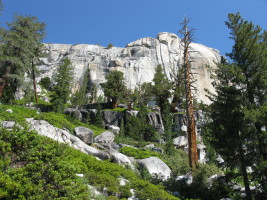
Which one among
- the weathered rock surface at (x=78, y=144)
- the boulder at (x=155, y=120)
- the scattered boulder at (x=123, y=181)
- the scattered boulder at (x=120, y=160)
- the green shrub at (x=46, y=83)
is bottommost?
the scattered boulder at (x=123, y=181)

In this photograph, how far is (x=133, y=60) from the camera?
66938 mm

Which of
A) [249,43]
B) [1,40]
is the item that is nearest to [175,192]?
[249,43]

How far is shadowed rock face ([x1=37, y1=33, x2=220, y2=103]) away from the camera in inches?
2502

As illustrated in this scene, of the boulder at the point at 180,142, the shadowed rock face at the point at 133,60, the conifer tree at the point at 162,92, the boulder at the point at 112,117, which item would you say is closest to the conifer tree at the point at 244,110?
the boulder at the point at 180,142

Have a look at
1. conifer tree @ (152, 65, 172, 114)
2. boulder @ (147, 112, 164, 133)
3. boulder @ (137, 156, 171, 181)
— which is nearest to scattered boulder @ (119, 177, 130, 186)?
boulder @ (137, 156, 171, 181)

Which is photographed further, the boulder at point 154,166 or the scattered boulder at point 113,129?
the scattered boulder at point 113,129

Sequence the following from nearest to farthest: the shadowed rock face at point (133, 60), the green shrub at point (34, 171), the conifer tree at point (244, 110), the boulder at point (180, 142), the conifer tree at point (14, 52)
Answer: the green shrub at point (34, 171) < the conifer tree at point (244, 110) < the conifer tree at point (14, 52) < the boulder at point (180, 142) < the shadowed rock face at point (133, 60)

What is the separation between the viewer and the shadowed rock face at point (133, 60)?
63562 mm

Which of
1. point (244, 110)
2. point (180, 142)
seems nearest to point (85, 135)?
point (244, 110)

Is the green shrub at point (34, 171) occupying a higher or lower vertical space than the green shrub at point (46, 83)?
lower

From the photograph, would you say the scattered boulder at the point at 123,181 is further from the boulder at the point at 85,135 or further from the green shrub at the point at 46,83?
the green shrub at the point at 46,83

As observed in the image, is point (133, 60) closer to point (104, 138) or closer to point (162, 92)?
point (162, 92)

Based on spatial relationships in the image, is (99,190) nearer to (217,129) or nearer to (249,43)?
(217,129)

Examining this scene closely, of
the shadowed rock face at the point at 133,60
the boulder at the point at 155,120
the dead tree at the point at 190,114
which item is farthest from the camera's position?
the shadowed rock face at the point at 133,60
